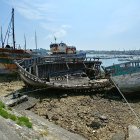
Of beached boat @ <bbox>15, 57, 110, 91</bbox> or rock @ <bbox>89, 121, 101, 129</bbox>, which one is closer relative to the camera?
rock @ <bbox>89, 121, 101, 129</bbox>

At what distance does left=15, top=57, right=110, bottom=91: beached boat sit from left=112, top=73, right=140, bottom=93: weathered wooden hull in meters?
1.22

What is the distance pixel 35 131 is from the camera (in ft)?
35.0

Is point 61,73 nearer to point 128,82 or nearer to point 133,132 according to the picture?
point 128,82

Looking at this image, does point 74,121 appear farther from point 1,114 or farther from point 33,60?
point 33,60

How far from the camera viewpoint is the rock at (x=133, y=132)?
1170cm

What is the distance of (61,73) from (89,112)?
1005cm

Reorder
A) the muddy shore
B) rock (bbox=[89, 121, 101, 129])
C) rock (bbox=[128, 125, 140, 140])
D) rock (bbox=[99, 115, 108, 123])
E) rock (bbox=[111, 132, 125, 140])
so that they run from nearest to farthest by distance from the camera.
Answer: rock (bbox=[128, 125, 140, 140]), rock (bbox=[111, 132, 125, 140]), the muddy shore, rock (bbox=[89, 121, 101, 129]), rock (bbox=[99, 115, 108, 123])

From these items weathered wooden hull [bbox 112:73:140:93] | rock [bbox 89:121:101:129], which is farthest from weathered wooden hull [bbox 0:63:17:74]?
rock [bbox 89:121:101:129]

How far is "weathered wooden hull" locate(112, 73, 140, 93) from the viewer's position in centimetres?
1923

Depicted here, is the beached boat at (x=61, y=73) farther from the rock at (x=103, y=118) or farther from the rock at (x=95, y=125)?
the rock at (x=95, y=125)

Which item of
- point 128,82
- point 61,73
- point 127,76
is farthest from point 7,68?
point 128,82

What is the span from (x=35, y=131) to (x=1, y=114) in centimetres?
137

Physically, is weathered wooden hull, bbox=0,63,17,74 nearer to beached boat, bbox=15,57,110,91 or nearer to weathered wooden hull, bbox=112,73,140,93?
beached boat, bbox=15,57,110,91

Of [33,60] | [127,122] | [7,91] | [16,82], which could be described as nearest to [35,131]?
[127,122]
